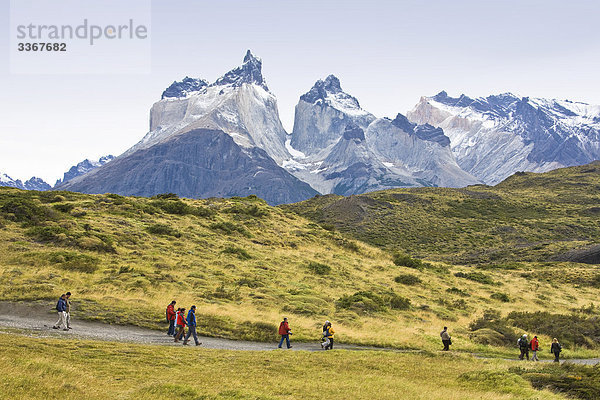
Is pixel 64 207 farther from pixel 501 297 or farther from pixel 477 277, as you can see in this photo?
pixel 477 277

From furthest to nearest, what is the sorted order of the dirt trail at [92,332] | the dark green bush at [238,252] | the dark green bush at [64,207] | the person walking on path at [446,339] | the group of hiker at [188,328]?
1. the dark green bush at [64,207]
2. the dark green bush at [238,252]
3. the person walking on path at [446,339]
4. the group of hiker at [188,328]
5. the dirt trail at [92,332]

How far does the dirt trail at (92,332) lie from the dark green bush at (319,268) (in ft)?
60.5

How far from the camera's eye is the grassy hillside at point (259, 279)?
2939cm

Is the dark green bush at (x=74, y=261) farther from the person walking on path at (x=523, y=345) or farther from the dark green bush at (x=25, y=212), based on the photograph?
the person walking on path at (x=523, y=345)

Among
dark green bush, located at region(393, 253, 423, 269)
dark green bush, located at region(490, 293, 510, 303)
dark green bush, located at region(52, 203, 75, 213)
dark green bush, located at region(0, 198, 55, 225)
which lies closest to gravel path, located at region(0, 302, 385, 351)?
dark green bush, located at region(0, 198, 55, 225)

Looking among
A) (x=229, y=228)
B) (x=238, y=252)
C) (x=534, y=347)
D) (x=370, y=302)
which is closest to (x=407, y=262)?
(x=229, y=228)

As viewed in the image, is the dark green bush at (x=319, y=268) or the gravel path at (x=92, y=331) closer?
the gravel path at (x=92, y=331)

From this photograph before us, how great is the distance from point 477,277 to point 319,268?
72.0 feet

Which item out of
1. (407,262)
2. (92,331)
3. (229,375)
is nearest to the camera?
(229,375)

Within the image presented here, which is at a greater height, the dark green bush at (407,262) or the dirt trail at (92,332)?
the dark green bush at (407,262)

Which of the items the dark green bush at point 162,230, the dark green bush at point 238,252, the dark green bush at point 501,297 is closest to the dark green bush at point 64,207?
the dark green bush at point 162,230

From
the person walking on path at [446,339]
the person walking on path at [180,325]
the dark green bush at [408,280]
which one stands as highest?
the dark green bush at [408,280]

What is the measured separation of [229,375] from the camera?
17.9 m

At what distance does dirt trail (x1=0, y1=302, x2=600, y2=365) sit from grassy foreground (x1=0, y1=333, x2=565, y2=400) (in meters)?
1.92
